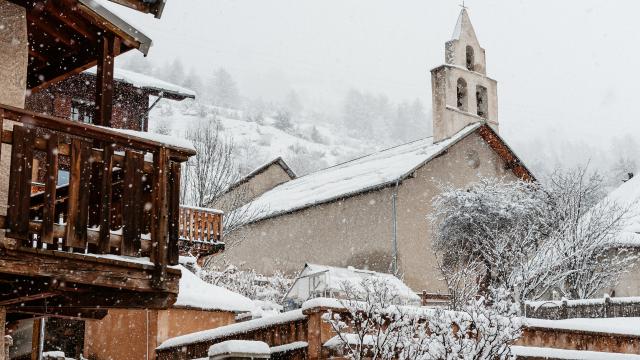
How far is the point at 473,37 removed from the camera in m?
34.5

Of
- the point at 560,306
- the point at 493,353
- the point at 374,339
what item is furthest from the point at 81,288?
the point at 560,306

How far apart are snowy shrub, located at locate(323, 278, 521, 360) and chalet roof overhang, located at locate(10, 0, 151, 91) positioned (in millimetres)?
3670

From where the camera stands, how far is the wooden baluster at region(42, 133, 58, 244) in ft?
20.6

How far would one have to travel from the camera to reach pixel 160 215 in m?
6.95

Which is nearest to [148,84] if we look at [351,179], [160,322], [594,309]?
[351,179]

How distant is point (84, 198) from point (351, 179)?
88.7 feet

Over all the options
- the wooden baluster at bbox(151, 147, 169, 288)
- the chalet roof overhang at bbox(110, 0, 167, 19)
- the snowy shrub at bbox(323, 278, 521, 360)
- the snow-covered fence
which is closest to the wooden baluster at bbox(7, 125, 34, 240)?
the wooden baluster at bbox(151, 147, 169, 288)

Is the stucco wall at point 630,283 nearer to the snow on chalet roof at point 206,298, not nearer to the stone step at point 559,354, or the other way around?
the snow on chalet roof at point 206,298

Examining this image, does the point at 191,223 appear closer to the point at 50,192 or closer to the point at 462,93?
the point at 50,192

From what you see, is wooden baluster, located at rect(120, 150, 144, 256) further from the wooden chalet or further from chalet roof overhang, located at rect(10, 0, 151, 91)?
chalet roof overhang, located at rect(10, 0, 151, 91)

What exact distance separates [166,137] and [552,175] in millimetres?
26462

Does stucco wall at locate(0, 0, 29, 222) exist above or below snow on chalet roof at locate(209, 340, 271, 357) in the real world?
above

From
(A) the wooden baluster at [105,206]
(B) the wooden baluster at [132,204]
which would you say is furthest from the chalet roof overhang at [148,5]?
(A) the wooden baluster at [105,206]

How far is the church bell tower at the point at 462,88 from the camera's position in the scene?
106 ft
